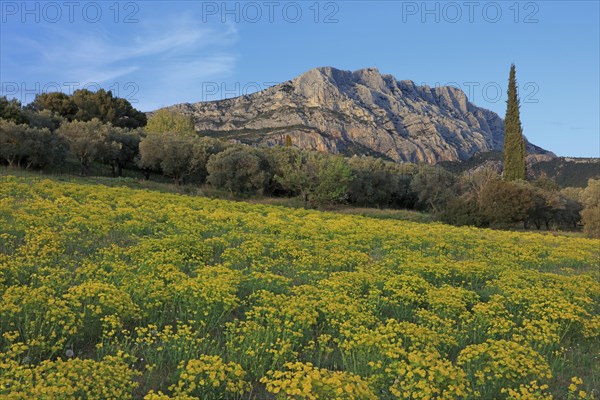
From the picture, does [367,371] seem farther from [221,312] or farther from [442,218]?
[442,218]

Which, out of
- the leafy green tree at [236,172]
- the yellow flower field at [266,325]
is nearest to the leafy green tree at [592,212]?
the yellow flower field at [266,325]

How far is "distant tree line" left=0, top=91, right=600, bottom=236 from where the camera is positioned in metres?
47.2

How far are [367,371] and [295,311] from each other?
162 centimetres

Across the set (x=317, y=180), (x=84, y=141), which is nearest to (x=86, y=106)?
(x=84, y=141)

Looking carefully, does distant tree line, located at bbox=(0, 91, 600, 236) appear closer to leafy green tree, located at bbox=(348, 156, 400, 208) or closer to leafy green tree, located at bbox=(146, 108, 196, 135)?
leafy green tree, located at bbox=(348, 156, 400, 208)

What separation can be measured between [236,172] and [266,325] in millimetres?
50424

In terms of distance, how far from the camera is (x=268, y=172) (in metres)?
62.3

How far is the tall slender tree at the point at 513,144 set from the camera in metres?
71.8

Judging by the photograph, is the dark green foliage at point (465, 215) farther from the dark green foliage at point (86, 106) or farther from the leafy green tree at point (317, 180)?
the dark green foliage at point (86, 106)

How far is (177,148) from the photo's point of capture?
58969 mm

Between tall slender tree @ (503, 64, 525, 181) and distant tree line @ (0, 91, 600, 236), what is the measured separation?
6.80m

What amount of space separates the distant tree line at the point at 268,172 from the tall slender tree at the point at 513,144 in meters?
6.80

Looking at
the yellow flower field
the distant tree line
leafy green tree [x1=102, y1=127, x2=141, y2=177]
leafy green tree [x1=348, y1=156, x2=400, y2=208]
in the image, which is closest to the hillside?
the distant tree line

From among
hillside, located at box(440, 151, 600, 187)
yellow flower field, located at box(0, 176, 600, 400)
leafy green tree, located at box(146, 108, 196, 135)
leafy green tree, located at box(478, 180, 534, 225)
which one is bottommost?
yellow flower field, located at box(0, 176, 600, 400)
